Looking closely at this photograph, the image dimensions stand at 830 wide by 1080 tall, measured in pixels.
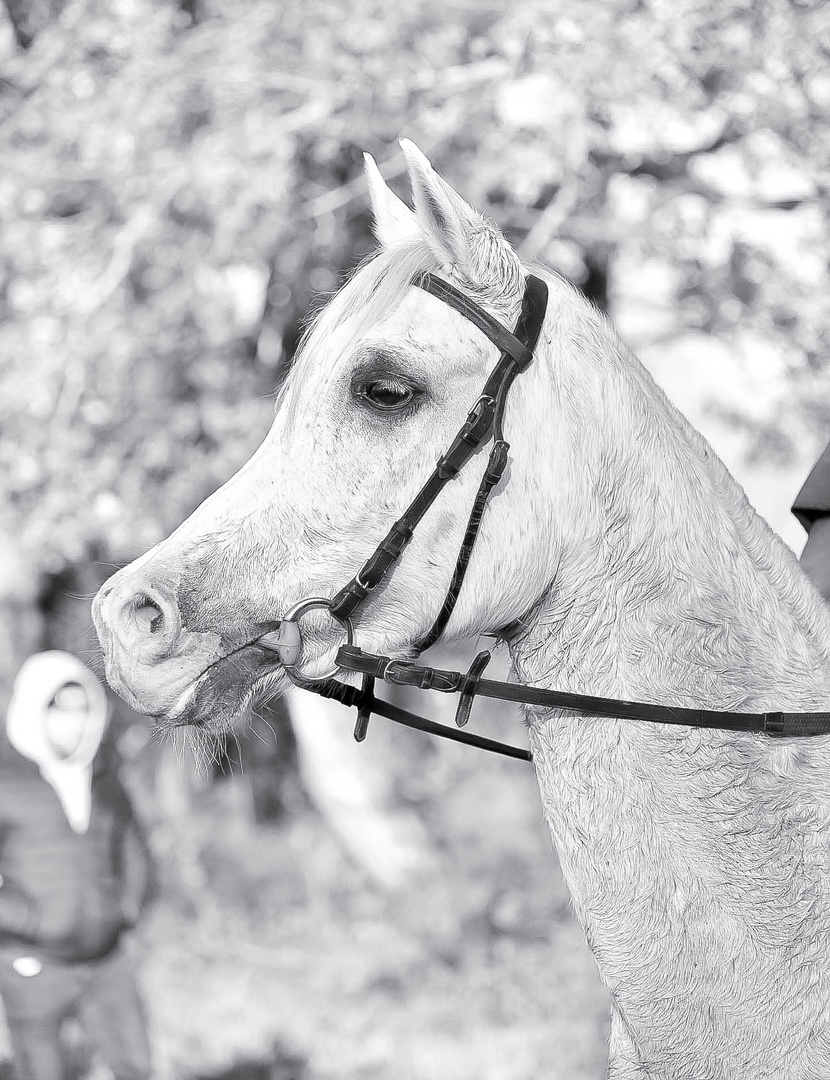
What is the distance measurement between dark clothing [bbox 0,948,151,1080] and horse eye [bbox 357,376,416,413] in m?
3.79

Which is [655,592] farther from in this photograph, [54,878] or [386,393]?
[54,878]

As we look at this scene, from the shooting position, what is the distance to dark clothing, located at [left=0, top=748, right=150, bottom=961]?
15.8 ft

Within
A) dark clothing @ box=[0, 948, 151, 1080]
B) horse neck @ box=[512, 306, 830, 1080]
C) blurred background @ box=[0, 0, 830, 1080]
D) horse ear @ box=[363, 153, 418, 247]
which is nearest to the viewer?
horse neck @ box=[512, 306, 830, 1080]

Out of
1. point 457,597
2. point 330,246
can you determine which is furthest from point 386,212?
point 330,246

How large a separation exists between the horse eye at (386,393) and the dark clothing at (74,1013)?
149 inches

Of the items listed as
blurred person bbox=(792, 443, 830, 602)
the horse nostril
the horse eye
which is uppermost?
the horse eye

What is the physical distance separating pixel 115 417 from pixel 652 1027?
6.76m

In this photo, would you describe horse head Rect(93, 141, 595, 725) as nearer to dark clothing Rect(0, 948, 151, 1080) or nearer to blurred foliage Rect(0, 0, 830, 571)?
dark clothing Rect(0, 948, 151, 1080)

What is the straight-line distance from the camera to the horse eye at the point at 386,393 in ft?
6.90

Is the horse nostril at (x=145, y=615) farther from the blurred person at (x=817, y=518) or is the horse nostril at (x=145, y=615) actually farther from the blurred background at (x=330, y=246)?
the blurred background at (x=330, y=246)

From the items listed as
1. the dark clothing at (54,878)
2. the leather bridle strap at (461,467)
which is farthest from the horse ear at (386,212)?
the dark clothing at (54,878)

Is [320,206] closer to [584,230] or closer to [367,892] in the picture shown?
[584,230]

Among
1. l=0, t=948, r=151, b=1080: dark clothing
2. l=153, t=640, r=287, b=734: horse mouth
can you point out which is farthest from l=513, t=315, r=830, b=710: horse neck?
l=0, t=948, r=151, b=1080: dark clothing

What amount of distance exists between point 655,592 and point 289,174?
6011 mm
